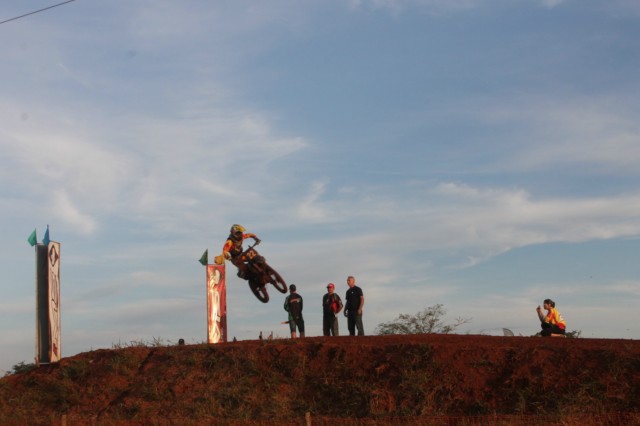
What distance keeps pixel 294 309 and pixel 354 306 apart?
1771 mm

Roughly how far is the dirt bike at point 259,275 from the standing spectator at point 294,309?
504 mm

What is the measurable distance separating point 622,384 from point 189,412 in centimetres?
1030

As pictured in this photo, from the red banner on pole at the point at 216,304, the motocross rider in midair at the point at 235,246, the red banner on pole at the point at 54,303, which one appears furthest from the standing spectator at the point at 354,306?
the red banner on pole at the point at 54,303

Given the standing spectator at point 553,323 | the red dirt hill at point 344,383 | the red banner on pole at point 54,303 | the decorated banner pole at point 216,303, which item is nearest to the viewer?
the red dirt hill at point 344,383

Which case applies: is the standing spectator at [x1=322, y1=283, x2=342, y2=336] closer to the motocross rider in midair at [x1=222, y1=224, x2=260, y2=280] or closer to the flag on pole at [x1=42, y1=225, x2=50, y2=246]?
the motocross rider in midair at [x1=222, y1=224, x2=260, y2=280]

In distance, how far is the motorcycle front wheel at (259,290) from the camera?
23484 millimetres

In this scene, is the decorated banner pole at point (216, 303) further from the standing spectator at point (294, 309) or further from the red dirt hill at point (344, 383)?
the standing spectator at point (294, 309)

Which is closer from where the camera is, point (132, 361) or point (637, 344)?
point (637, 344)

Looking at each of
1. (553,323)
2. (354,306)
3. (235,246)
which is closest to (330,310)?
(354,306)

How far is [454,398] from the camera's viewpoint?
61.6 feet

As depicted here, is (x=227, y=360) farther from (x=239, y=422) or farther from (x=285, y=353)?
(x=239, y=422)

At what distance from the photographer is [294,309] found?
76.2 ft

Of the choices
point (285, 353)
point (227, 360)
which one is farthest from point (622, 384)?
point (227, 360)

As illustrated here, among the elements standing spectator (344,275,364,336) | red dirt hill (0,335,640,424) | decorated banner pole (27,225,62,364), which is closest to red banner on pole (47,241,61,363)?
decorated banner pole (27,225,62,364)
